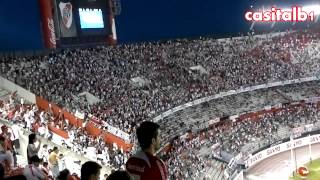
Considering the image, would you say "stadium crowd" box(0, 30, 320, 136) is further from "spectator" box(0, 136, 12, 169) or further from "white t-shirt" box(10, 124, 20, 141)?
"spectator" box(0, 136, 12, 169)

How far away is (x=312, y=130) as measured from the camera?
3844cm

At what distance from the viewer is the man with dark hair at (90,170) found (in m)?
5.39

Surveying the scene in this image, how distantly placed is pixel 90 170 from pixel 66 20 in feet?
98.0

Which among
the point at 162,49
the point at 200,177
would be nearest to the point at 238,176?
the point at 200,177

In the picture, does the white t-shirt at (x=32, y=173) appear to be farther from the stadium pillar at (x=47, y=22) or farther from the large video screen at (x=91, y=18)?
the large video screen at (x=91, y=18)

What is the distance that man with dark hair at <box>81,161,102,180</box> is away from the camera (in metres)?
5.39

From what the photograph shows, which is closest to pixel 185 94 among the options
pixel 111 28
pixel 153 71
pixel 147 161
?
pixel 153 71

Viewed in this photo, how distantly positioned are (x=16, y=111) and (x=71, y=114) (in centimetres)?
462

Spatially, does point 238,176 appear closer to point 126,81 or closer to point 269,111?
point 126,81

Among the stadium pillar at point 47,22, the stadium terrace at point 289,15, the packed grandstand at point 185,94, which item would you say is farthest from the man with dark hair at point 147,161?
the stadium terrace at point 289,15

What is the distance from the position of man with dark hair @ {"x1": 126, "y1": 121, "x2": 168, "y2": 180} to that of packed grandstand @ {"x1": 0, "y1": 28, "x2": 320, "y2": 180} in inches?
488

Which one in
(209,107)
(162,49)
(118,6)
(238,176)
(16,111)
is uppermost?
(118,6)

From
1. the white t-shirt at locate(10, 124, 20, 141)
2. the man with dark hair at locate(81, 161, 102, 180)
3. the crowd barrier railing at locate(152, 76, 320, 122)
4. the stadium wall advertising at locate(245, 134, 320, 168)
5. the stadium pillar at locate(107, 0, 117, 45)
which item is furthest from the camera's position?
the stadium pillar at locate(107, 0, 117, 45)

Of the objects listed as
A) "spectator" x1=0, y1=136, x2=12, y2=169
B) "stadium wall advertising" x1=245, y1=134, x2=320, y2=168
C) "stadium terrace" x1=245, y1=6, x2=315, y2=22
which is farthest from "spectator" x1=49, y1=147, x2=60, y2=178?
"stadium terrace" x1=245, y1=6, x2=315, y2=22
